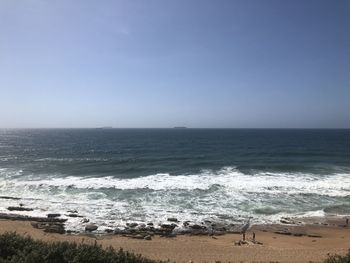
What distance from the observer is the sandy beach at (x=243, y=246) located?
66.5ft

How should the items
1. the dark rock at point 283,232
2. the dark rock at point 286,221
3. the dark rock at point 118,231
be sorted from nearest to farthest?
the dark rock at point 118,231 → the dark rock at point 283,232 → the dark rock at point 286,221

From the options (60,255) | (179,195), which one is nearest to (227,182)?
(179,195)

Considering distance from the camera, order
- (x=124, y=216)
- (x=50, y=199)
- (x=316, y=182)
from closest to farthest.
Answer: (x=124, y=216), (x=50, y=199), (x=316, y=182)

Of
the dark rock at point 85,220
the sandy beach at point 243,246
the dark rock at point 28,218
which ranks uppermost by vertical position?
the dark rock at point 85,220

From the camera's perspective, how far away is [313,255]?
20500mm

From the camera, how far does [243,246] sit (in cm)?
2222

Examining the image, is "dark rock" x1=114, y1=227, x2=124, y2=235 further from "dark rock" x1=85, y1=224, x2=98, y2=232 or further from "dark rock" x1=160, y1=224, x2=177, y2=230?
"dark rock" x1=160, y1=224, x2=177, y2=230

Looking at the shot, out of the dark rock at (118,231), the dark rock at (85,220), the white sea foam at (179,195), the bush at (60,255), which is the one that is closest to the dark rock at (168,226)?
the white sea foam at (179,195)

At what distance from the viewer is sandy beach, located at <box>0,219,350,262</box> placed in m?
20.3

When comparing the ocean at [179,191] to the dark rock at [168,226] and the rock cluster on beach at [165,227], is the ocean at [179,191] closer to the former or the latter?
the rock cluster on beach at [165,227]

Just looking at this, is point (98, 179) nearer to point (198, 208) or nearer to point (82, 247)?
point (198, 208)

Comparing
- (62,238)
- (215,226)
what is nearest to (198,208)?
(215,226)

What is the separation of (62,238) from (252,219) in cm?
1657

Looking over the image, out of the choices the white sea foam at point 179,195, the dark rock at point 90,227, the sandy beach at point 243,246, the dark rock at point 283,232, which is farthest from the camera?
the white sea foam at point 179,195
